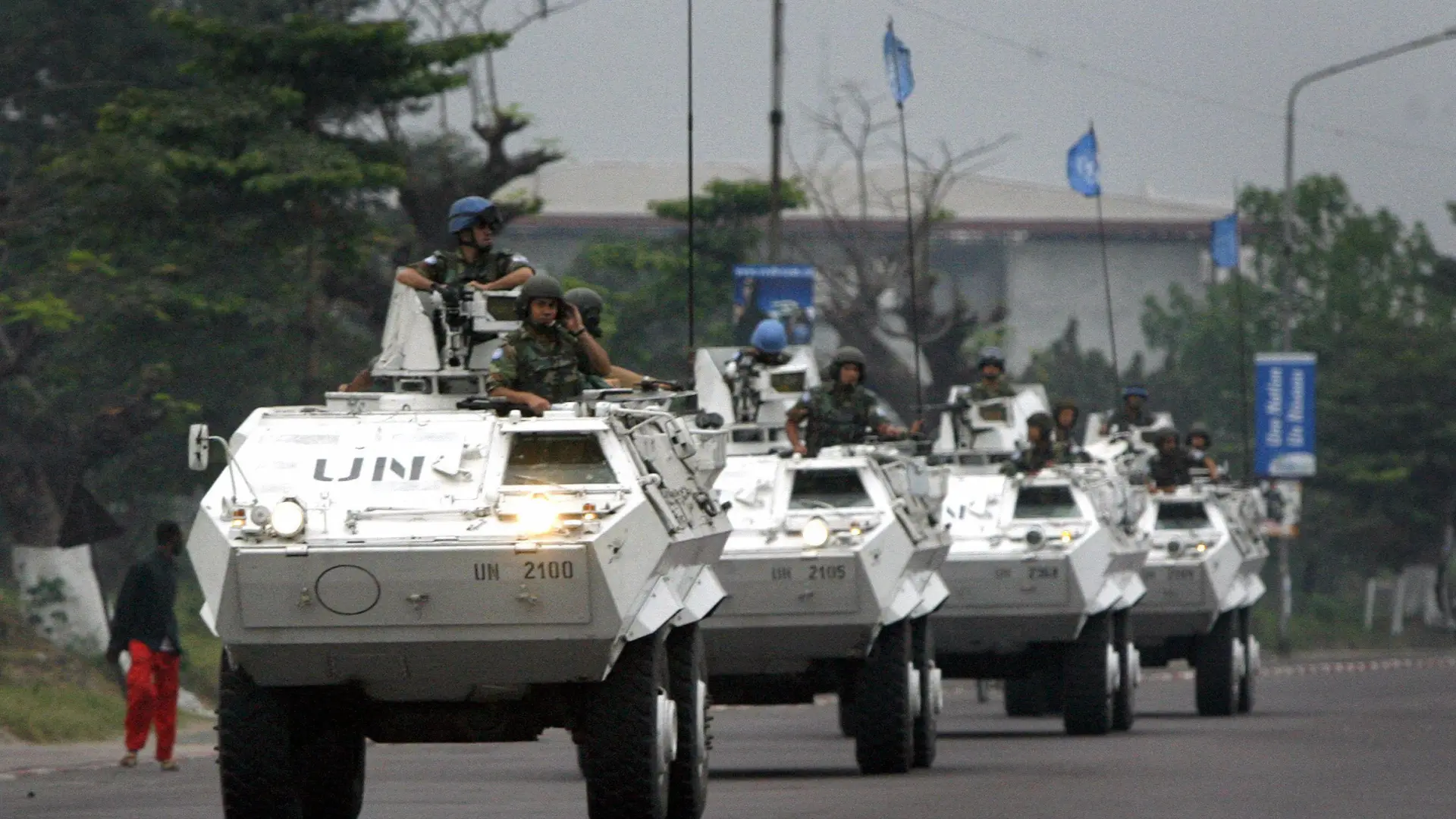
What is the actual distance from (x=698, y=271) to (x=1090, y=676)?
57.9 ft

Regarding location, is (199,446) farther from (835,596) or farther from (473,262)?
(835,596)

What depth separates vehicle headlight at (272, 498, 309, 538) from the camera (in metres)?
11.7

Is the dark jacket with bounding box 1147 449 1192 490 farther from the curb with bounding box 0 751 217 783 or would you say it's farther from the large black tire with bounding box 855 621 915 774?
the curb with bounding box 0 751 217 783

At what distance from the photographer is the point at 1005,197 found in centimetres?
8200

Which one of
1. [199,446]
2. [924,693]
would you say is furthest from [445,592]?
[924,693]

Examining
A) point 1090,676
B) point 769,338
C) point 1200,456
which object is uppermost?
point 769,338

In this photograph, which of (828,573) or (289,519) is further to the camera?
(828,573)

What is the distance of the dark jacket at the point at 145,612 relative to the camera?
18.2m

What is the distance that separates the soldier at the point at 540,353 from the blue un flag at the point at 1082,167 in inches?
728

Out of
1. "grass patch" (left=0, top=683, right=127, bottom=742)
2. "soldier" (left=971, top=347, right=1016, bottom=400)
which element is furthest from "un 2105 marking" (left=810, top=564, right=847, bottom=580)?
"soldier" (left=971, top=347, right=1016, bottom=400)

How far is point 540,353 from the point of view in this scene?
13758mm

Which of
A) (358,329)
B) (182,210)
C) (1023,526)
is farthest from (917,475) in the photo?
(358,329)

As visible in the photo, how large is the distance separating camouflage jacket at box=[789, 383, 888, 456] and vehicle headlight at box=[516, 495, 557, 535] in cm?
788

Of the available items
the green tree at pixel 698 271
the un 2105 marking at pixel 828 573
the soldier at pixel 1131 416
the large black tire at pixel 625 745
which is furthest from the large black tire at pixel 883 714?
the green tree at pixel 698 271
